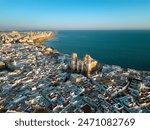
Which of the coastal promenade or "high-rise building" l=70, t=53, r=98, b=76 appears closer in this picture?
the coastal promenade

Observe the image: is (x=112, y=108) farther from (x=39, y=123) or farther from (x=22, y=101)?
(x=39, y=123)

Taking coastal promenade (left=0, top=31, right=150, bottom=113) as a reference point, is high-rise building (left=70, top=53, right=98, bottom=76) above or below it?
above

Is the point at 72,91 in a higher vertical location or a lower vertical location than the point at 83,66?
lower

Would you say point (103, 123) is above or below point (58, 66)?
above

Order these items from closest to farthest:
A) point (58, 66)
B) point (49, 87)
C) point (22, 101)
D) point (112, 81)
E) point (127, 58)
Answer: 1. point (22, 101)
2. point (49, 87)
3. point (112, 81)
4. point (58, 66)
5. point (127, 58)

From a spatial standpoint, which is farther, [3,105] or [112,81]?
[112,81]

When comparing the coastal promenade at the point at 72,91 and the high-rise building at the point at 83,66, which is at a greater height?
the high-rise building at the point at 83,66

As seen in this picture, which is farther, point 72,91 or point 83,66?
point 83,66

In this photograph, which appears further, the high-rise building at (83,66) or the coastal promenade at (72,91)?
the high-rise building at (83,66)

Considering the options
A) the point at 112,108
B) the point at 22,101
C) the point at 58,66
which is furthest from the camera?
the point at 58,66

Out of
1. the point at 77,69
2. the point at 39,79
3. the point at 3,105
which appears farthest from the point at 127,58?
the point at 3,105
